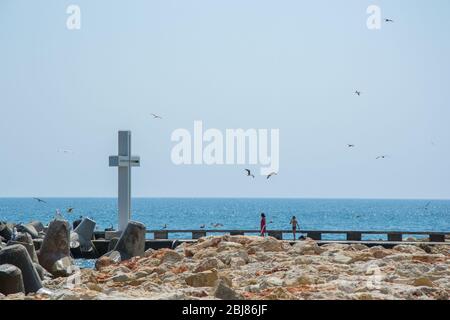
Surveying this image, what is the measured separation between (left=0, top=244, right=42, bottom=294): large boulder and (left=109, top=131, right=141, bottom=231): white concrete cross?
44.1ft

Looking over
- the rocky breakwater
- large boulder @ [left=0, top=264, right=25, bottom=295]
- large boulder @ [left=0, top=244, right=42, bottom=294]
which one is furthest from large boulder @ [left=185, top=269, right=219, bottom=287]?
large boulder @ [left=0, top=244, right=42, bottom=294]

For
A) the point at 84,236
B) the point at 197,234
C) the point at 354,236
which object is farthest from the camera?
the point at 197,234

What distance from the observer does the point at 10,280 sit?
47.4 feet

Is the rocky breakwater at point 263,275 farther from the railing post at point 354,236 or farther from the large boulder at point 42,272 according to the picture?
the railing post at point 354,236

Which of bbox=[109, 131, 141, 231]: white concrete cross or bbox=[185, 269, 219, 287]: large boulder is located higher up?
bbox=[109, 131, 141, 231]: white concrete cross

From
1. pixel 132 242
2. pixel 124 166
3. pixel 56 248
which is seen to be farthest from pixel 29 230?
pixel 56 248

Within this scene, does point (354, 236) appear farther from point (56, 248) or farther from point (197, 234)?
point (56, 248)

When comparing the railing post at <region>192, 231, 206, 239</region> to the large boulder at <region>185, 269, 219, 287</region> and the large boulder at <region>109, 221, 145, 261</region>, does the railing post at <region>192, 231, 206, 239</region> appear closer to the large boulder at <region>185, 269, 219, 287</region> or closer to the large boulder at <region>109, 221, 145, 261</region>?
the large boulder at <region>109, 221, 145, 261</region>

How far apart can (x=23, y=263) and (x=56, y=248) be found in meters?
5.51

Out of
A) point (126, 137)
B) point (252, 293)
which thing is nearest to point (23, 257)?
point (252, 293)

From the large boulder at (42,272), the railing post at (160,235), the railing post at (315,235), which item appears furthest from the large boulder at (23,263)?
the railing post at (315,235)

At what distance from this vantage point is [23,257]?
16.4 meters

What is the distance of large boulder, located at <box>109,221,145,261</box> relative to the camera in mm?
23086
